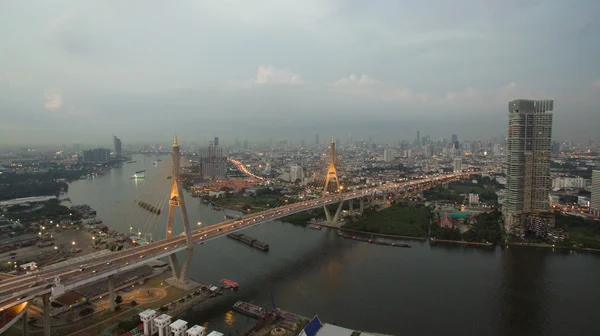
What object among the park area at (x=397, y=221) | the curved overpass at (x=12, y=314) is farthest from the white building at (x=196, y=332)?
the park area at (x=397, y=221)

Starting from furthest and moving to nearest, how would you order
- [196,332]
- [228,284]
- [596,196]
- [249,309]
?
1. [596,196]
2. [228,284]
3. [249,309]
4. [196,332]

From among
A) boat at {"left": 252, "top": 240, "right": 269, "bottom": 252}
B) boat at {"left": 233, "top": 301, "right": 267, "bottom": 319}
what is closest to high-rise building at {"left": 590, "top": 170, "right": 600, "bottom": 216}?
boat at {"left": 252, "top": 240, "right": 269, "bottom": 252}

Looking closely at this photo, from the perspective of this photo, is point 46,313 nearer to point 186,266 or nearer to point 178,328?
point 178,328

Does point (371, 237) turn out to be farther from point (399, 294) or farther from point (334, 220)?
point (399, 294)

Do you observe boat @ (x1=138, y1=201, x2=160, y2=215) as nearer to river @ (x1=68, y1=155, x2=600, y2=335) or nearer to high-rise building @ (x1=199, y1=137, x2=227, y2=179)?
river @ (x1=68, y1=155, x2=600, y2=335)

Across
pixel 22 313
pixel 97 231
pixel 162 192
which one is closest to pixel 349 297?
pixel 22 313

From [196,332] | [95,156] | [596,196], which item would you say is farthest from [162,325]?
[95,156]
